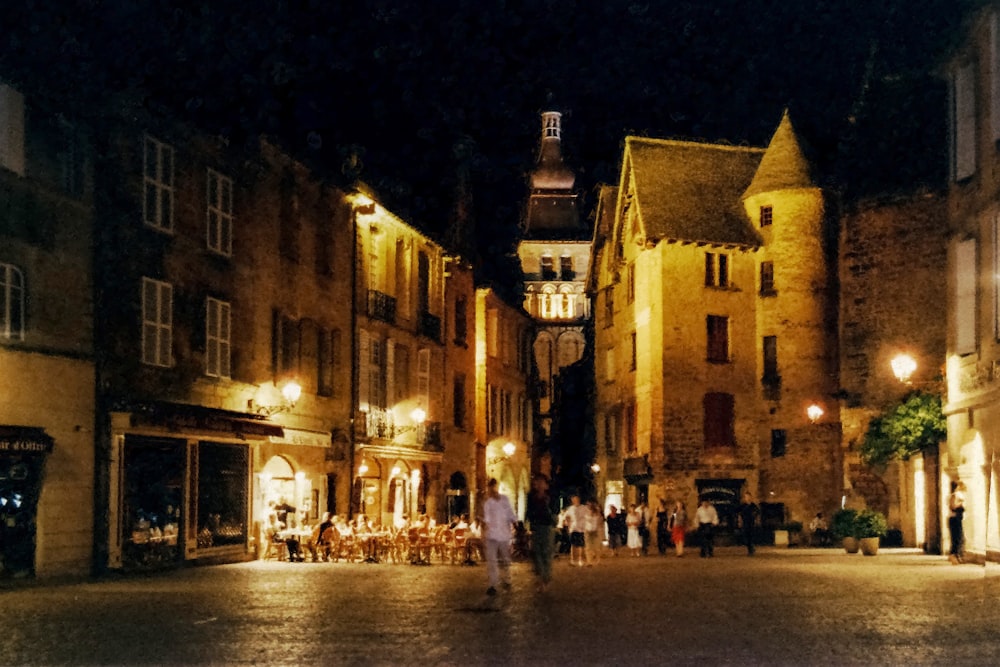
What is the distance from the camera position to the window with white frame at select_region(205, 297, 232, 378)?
1102 inches

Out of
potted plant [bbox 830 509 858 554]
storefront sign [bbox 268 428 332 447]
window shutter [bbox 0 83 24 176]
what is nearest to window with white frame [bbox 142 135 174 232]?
window shutter [bbox 0 83 24 176]

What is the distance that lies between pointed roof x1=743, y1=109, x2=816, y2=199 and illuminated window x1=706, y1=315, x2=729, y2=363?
4855 mm

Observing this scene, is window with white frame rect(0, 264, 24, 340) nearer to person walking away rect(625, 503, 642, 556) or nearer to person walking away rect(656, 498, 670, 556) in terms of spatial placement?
person walking away rect(625, 503, 642, 556)

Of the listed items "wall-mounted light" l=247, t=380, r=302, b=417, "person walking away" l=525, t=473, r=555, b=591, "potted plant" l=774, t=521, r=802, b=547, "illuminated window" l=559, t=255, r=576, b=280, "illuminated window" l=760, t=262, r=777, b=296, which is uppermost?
"illuminated window" l=559, t=255, r=576, b=280

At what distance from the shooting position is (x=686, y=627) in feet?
45.5

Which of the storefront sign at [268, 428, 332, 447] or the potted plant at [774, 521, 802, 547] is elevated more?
the storefront sign at [268, 428, 332, 447]

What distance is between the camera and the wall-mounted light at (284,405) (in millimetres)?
29734

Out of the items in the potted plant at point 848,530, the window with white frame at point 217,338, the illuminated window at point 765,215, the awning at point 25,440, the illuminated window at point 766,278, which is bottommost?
the potted plant at point 848,530

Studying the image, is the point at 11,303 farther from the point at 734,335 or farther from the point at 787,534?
the point at 734,335

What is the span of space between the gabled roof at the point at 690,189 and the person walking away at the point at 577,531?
18.4m

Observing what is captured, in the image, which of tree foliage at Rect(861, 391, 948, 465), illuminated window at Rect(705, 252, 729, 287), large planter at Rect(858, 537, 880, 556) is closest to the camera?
large planter at Rect(858, 537, 880, 556)

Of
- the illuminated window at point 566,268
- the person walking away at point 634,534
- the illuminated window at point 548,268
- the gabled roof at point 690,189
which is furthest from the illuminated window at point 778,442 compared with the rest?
the illuminated window at point 548,268

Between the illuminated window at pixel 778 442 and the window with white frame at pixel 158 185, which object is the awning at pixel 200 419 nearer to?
the window with white frame at pixel 158 185

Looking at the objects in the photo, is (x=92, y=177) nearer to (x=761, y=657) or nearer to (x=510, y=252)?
(x=761, y=657)
